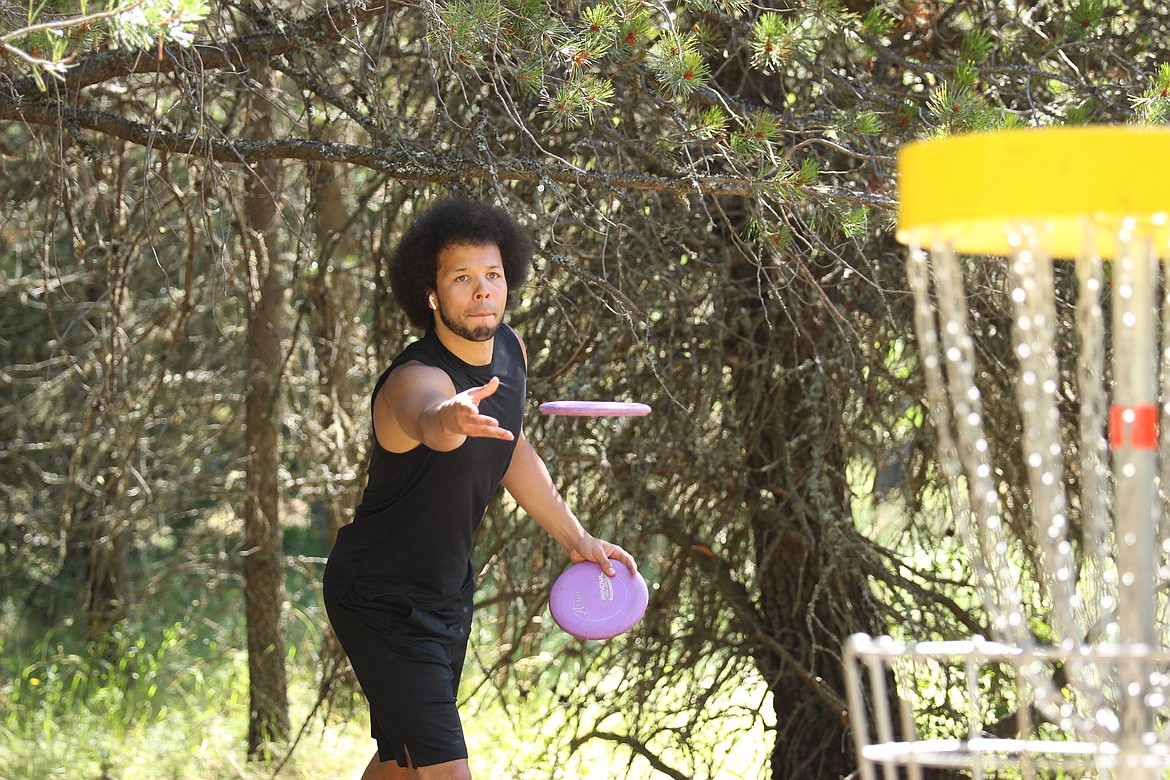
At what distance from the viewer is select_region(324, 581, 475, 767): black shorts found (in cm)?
282

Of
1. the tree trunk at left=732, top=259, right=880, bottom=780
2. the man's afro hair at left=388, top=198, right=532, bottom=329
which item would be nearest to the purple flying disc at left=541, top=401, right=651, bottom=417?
the man's afro hair at left=388, top=198, right=532, bottom=329

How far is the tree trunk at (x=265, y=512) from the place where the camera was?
494cm

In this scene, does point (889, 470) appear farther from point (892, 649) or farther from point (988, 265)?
point (892, 649)

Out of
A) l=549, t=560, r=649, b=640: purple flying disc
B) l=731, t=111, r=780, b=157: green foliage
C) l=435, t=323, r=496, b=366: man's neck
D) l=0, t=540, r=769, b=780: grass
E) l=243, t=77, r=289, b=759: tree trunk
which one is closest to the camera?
l=731, t=111, r=780, b=157: green foliage

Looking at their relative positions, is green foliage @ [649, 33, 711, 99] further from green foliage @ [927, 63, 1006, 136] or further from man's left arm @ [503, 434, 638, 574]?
man's left arm @ [503, 434, 638, 574]

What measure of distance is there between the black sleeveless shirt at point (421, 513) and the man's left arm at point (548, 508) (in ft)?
0.61

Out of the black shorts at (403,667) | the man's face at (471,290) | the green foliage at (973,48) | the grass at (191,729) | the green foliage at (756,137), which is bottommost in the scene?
the grass at (191,729)

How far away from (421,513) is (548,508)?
1.37 ft

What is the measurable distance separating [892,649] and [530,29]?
173cm

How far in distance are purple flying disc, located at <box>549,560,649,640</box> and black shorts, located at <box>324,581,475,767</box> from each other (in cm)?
30

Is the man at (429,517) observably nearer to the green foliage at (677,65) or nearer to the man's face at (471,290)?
the man's face at (471,290)

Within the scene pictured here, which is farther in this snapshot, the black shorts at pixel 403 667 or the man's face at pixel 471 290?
the man's face at pixel 471 290

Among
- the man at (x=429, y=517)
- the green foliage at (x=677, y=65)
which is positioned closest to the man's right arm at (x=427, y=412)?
the man at (x=429, y=517)

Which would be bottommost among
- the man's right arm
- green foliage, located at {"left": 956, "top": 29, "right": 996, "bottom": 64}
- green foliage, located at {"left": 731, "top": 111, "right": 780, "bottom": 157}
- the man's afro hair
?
the man's right arm
